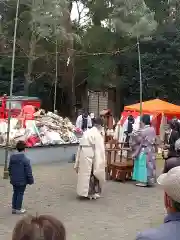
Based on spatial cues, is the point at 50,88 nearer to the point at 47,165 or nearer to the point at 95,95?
the point at 95,95

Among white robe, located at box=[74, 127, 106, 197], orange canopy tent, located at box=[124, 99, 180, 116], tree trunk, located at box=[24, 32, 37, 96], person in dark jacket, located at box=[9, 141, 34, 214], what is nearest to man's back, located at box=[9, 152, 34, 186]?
person in dark jacket, located at box=[9, 141, 34, 214]

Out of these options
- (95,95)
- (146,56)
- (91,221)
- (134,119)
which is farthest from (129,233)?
(95,95)

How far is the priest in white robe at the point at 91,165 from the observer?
8.77 m

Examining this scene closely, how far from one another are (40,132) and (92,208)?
6590mm

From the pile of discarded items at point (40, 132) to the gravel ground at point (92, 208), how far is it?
2.64 metres

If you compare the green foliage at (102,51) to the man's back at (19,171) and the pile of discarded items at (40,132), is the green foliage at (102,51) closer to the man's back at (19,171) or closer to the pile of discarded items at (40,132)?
the pile of discarded items at (40,132)

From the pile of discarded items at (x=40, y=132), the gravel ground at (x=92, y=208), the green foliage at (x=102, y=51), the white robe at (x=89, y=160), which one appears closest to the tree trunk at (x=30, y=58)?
the green foliage at (x=102, y=51)

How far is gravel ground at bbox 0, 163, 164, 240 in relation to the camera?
657cm

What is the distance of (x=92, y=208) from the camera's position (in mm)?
8023

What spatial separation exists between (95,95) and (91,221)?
87.4 feet

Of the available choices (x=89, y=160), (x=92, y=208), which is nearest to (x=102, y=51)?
(x=89, y=160)

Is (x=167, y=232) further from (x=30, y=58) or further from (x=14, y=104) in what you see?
(x=30, y=58)

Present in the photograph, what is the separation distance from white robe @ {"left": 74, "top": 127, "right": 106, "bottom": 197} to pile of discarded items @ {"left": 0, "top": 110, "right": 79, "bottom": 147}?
4.63 m

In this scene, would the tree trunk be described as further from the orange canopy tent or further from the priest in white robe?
the priest in white robe
